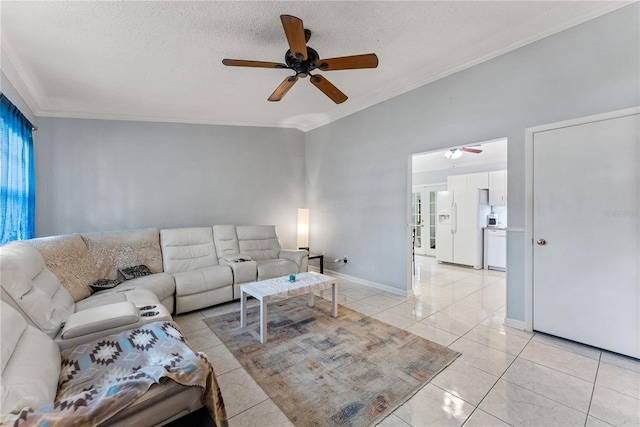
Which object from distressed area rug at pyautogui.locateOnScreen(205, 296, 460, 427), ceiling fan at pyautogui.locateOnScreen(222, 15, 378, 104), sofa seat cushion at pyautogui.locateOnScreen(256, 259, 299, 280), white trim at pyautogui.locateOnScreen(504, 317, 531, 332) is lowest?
distressed area rug at pyautogui.locateOnScreen(205, 296, 460, 427)

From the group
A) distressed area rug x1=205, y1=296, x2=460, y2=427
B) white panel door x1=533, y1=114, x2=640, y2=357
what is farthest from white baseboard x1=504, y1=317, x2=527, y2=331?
distressed area rug x1=205, y1=296, x2=460, y2=427

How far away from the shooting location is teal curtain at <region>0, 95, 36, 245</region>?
2.67 m

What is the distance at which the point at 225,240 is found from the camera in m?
4.23

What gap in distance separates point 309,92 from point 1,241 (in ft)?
12.5

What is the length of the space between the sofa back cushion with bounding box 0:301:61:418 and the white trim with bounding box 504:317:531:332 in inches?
145

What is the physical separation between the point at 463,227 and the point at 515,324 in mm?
3247

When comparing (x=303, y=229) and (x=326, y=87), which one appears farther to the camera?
(x=303, y=229)

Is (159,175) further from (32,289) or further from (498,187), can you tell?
(498,187)

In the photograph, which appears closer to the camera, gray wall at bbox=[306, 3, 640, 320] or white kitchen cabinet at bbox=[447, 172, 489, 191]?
gray wall at bbox=[306, 3, 640, 320]

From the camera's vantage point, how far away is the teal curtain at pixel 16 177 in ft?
8.75

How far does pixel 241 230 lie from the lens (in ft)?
14.8

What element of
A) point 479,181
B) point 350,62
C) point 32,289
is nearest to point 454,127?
point 350,62

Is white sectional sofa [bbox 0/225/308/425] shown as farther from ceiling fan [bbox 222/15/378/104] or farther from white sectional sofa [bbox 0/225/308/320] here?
ceiling fan [bbox 222/15/378/104]

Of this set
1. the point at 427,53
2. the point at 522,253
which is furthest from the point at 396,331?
the point at 427,53
